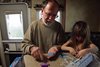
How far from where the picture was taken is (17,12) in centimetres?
204

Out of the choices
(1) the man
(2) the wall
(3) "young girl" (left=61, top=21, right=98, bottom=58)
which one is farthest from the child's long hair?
(2) the wall

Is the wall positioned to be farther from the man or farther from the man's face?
the man's face

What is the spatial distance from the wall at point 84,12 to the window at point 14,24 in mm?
686

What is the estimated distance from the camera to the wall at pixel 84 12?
65.3 inches

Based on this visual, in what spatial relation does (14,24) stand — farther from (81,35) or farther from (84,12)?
(81,35)

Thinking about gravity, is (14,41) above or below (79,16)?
below

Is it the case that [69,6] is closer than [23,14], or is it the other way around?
[69,6]

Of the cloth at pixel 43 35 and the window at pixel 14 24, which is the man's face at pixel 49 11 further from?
the window at pixel 14 24

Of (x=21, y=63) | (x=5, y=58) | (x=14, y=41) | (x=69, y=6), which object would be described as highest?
(x=69, y=6)

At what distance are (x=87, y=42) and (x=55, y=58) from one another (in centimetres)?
26

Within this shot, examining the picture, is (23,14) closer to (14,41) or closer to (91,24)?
(14,41)

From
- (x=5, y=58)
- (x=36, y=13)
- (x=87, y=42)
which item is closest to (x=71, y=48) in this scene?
(x=87, y=42)

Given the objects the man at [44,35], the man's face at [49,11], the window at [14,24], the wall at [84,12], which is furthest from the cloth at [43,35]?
the window at [14,24]

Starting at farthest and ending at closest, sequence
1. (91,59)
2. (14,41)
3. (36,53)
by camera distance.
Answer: (14,41) → (36,53) → (91,59)
